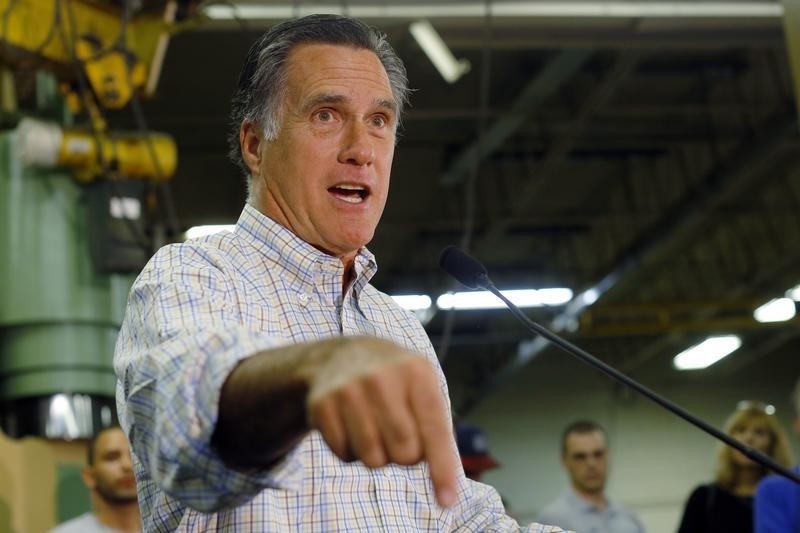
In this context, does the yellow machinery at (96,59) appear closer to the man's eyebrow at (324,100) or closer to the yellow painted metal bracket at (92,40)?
the yellow painted metal bracket at (92,40)

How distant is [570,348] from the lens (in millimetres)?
1810

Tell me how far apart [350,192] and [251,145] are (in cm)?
19

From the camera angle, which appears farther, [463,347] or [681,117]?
[463,347]

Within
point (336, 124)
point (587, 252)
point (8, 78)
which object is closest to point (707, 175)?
point (587, 252)

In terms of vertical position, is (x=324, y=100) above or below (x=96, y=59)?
below

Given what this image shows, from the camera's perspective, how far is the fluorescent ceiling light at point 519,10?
5367 millimetres

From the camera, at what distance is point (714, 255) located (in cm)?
1292

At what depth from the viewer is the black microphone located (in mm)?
1802

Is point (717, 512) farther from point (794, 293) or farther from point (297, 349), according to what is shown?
point (794, 293)

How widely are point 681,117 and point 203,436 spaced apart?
9.28m

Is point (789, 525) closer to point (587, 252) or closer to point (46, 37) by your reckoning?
point (46, 37)

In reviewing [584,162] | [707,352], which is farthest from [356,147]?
[707,352]

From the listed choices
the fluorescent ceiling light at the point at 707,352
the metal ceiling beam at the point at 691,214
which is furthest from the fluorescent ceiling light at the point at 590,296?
the fluorescent ceiling light at the point at 707,352

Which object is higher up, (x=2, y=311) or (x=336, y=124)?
(x=2, y=311)
